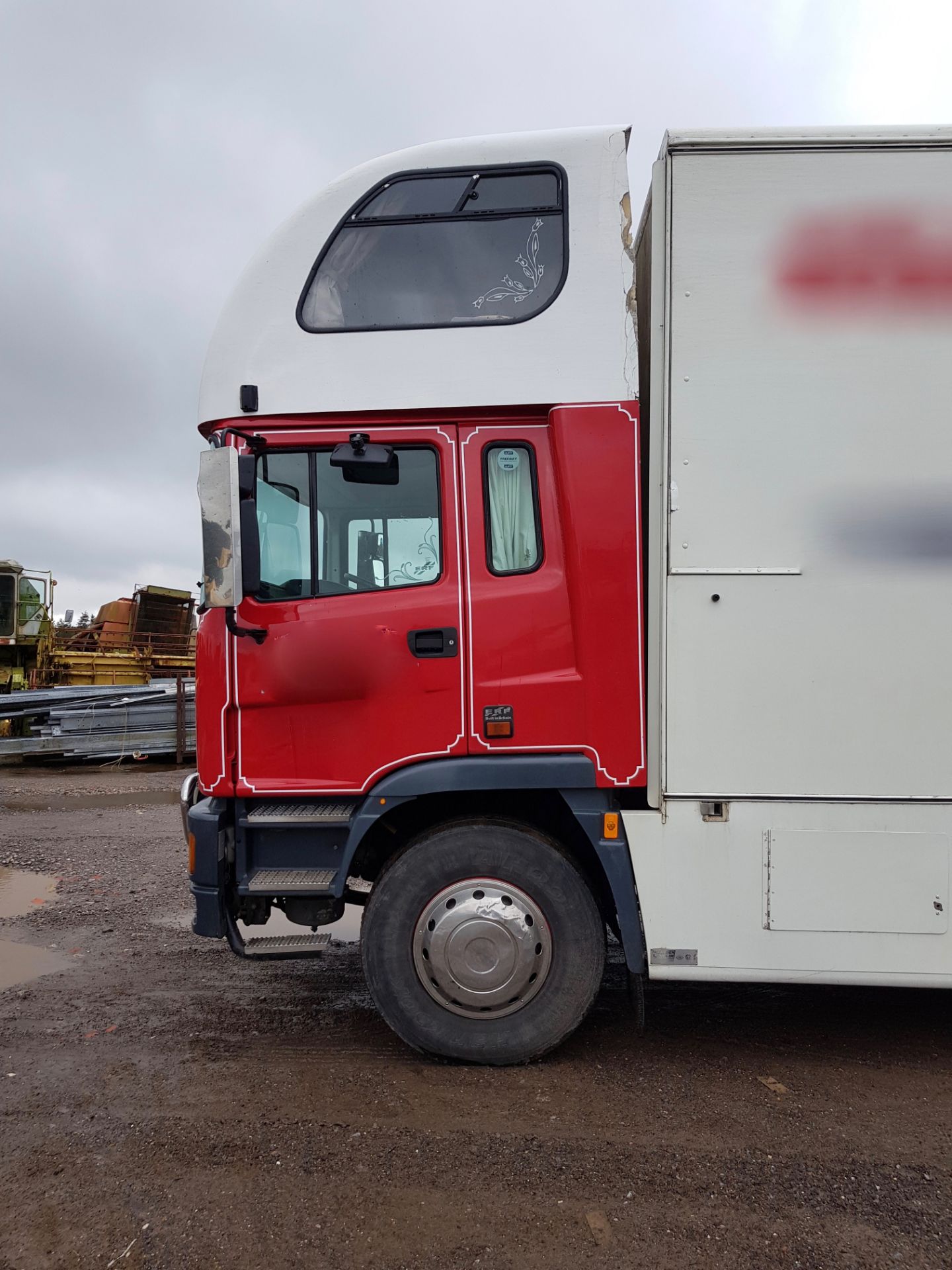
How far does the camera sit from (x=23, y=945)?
17.4 ft

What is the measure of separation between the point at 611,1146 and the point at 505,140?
4057 millimetres

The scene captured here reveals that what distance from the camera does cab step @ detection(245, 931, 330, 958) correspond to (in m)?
3.62

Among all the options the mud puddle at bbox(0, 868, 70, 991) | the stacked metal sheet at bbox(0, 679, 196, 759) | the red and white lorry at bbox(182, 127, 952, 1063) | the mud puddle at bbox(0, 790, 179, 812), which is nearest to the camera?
the red and white lorry at bbox(182, 127, 952, 1063)

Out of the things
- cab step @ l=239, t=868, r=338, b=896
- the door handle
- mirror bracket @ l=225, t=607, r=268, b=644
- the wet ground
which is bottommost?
the wet ground

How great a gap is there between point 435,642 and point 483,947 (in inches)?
50.6

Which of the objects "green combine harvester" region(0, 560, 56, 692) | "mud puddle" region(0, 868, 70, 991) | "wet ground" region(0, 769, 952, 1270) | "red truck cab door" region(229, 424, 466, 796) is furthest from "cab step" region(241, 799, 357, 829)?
"green combine harvester" region(0, 560, 56, 692)

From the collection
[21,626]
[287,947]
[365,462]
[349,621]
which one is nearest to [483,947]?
[287,947]

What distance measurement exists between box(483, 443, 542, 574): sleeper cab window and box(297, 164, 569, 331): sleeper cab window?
1.91ft

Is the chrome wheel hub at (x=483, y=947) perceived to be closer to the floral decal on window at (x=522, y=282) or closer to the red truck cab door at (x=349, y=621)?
the red truck cab door at (x=349, y=621)

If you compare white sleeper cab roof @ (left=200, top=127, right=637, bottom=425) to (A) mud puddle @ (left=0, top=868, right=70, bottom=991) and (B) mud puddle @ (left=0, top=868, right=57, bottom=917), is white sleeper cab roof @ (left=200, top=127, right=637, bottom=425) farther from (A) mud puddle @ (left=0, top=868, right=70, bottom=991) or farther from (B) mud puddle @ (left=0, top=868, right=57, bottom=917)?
(B) mud puddle @ (left=0, top=868, right=57, bottom=917)

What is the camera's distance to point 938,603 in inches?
128

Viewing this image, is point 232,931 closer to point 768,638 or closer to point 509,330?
point 768,638

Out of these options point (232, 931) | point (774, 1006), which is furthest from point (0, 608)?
point (774, 1006)

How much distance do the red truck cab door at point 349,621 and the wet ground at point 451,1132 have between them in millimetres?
1266
